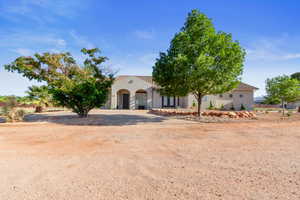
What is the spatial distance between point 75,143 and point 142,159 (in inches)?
117

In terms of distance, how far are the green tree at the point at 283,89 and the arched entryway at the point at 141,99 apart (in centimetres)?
1634

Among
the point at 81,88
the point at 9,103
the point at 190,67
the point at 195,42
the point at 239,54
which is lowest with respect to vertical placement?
the point at 9,103

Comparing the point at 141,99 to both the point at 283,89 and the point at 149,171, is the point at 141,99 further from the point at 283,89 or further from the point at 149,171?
the point at 149,171

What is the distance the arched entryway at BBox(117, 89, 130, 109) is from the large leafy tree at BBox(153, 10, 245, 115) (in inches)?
564

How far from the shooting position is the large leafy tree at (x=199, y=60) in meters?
11.0

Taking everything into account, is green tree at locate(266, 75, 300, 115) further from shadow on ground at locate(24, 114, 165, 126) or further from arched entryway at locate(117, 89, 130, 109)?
arched entryway at locate(117, 89, 130, 109)

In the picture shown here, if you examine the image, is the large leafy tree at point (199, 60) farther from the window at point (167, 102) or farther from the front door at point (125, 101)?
the front door at point (125, 101)

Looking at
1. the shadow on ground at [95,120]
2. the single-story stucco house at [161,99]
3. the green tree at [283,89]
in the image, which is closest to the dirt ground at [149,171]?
the shadow on ground at [95,120]

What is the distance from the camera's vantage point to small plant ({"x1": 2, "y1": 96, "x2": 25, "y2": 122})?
35.7 feet

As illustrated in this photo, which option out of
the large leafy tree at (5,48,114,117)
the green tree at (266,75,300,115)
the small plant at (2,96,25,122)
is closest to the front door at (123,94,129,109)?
the large leafy tree at (5,48,114,117)

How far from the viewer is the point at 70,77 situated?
13273mm

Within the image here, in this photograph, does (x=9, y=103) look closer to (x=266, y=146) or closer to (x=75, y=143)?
(x=75, y=143)

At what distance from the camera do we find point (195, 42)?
466 inches

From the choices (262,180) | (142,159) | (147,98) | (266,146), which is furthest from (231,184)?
(147,98)
